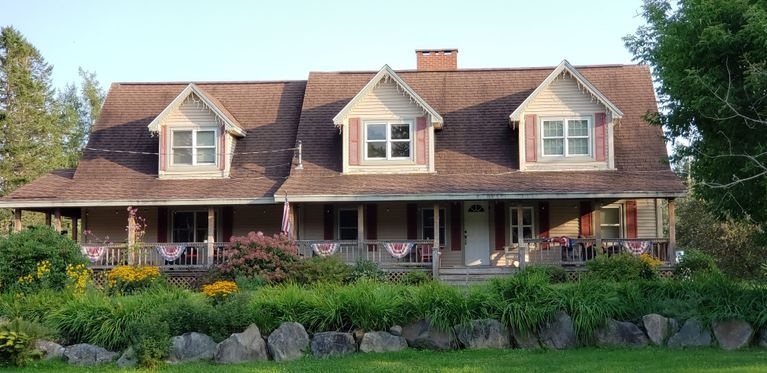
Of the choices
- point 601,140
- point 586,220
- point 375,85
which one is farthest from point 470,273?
point 375,85

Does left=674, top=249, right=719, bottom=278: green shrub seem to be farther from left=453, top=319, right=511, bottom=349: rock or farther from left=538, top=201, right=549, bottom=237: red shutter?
left=453, top=319, right=511, bottom=349: rock

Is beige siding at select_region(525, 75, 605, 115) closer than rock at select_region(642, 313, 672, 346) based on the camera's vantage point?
No

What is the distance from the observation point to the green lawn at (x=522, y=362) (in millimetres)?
11094

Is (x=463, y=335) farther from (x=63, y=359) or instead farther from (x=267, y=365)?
(x=63, y=359)

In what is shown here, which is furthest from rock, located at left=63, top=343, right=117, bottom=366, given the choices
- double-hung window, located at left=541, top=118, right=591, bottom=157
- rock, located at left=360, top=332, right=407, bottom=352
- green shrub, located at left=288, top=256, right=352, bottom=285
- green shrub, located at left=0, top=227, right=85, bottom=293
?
double-hung window, located at left=541, top=118, right=591, bottom=157

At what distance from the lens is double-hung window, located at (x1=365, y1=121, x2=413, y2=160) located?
2380 cm

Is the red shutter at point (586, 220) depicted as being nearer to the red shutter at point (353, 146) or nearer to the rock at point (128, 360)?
the red shutter at point (353, 146)

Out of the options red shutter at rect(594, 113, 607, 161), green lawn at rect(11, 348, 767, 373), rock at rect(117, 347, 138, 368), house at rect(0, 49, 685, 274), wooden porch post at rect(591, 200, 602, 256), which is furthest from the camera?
red shutter at rect(594, 113, 607, 161)

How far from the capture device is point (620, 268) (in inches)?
773

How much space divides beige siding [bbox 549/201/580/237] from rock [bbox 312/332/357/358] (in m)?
12.7

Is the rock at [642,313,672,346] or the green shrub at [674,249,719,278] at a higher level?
the green shrub at [674,249,719,278]

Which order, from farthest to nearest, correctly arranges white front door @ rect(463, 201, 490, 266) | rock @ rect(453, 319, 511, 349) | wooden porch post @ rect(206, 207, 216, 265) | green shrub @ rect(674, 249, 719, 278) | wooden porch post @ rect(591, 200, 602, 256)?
1. white front door @ rect(463, 201, 490, 266)
2. wooden porch post @ rect(206, 207, 216, 265)
3. wooden porch post @ rect(591, 200, 602, 256)
4. green shrub @ rect(674, 249, 719, 278)
5. rock @ rect(453, 319, 511, 349)

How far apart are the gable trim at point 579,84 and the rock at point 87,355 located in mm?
14445

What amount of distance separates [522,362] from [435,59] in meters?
18.6
